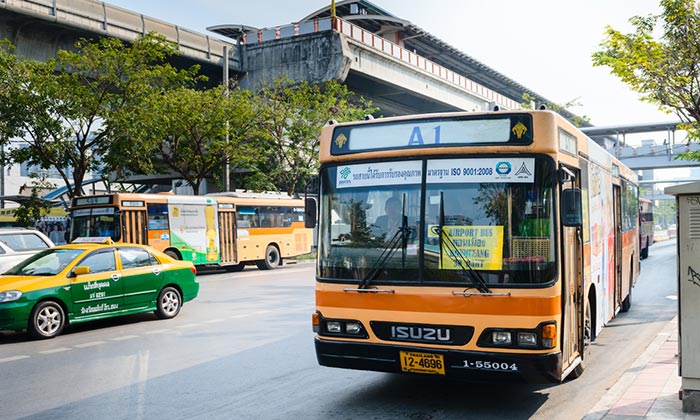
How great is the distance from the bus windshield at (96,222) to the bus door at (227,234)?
4.49 meters

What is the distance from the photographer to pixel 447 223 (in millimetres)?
5852

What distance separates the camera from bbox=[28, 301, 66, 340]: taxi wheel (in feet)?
33.6

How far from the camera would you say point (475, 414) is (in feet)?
19.8

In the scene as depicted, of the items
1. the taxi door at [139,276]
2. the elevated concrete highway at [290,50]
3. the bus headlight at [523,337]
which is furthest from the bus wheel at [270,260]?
the bus headlight at [523,337]

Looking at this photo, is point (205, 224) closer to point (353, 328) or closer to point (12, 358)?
point (12, 358)

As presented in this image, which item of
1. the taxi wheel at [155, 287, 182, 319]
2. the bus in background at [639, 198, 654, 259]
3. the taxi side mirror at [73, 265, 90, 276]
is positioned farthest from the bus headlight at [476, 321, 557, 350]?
the bus in background at [639, 198, 654, 259]

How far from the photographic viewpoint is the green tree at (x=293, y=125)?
113 ft

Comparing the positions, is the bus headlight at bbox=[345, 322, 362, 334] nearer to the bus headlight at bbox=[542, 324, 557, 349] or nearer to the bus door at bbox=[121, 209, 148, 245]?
the bus headlight at bbox=[542, 324, 557, 349]

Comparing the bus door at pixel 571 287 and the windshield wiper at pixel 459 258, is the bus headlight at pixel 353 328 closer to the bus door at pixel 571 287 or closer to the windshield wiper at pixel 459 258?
the windshield wiper at pixel 459 258

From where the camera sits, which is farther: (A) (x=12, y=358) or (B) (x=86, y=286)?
(B) (x=86, y=286)

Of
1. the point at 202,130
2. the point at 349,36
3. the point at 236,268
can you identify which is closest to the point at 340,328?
the point at 236,268

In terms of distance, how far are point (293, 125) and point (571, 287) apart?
96.2 feet

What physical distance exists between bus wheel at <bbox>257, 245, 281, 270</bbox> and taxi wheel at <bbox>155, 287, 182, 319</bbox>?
14140 millimetres

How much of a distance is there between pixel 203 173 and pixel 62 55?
872cm
